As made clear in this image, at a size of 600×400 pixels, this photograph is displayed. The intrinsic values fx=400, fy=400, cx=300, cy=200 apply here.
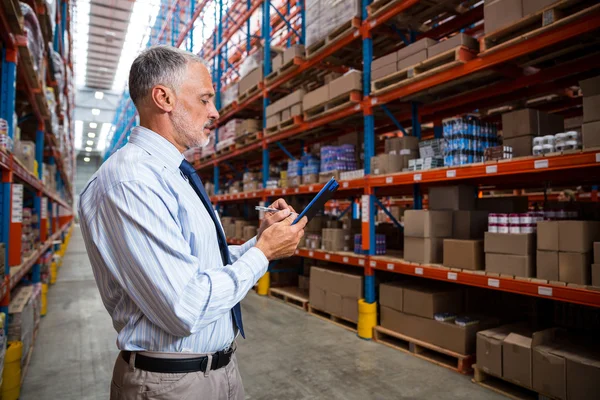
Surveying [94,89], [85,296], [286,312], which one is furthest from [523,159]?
[94,89]

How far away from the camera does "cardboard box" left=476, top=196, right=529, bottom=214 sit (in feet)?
15.5

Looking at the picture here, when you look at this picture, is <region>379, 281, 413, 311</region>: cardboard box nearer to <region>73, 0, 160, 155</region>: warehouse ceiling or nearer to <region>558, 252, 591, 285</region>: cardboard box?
<region>558, 252, 591, 285</region>: cardboard box

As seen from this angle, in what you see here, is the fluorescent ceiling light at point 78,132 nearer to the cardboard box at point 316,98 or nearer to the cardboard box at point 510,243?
the cardboard box at point 316,98

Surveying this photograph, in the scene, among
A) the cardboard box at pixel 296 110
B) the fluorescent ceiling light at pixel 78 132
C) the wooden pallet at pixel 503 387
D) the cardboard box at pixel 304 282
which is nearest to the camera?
the wooden pallet at pixel 503 387

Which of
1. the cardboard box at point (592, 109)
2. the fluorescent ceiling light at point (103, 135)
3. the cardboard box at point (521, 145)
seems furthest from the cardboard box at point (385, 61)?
the fluorescent ceiling light at point (103, 135)

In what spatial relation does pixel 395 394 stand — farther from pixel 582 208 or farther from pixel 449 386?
pixel 582 208

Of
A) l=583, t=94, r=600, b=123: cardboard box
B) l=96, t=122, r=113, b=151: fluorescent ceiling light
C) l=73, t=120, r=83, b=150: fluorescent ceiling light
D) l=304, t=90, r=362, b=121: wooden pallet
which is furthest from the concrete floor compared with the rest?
l=96, t=122, r=113, b=151: fluorescent ceiling light

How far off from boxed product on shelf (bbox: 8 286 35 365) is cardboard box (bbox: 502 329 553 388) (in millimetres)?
4292

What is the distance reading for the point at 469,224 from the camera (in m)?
4.31

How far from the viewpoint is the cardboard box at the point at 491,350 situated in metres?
3.46

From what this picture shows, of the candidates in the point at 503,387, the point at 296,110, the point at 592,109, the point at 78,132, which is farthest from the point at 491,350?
the point at 78,132

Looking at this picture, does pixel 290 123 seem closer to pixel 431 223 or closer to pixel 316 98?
pixel 316 98

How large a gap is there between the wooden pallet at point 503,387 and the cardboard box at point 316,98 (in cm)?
394

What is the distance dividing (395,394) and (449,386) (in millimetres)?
556
